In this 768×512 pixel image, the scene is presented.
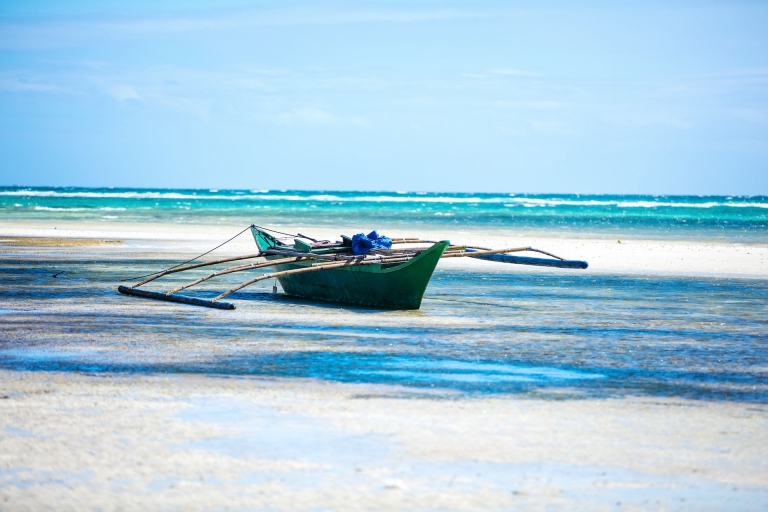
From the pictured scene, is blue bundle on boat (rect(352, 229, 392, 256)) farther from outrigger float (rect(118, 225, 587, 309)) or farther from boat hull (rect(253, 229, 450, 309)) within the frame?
boat hull (rect(253, 229, 450, 309))

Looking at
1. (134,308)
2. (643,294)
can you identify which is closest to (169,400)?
(134,308)

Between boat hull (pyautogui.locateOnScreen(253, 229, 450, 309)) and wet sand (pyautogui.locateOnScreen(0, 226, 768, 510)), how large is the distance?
93.3 inches

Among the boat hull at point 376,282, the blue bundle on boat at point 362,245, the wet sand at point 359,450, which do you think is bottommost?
the wet sand at point 359,450

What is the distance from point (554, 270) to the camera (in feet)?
64.0

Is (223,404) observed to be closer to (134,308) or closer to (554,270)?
(134,308)

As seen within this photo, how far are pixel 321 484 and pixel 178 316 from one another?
278 inches

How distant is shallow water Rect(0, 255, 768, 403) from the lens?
323 inches

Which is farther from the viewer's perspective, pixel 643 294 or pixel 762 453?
pixel 643 294

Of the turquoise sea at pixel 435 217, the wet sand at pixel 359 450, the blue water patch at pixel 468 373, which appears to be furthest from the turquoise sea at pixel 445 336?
the turquoise sea at pixel 435 217

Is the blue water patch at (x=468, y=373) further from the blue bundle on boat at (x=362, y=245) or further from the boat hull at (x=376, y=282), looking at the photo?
the blue bundle on boat at (x=362, y=245)

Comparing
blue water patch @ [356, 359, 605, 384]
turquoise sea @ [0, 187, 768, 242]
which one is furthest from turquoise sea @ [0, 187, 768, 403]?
turquoise sea @ [0, 187, 768, 242]

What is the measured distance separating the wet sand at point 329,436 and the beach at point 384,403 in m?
0.02

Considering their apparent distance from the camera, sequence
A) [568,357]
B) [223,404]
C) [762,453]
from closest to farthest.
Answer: [762,453]
[223,404]
[568,357]

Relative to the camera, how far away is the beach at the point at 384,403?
5.16 meters
